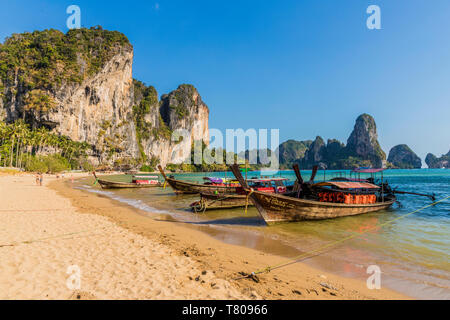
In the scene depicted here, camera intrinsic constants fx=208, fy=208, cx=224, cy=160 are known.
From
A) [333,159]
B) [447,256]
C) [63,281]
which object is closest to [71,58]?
Result: [63,281]

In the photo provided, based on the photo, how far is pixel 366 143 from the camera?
159875 mm

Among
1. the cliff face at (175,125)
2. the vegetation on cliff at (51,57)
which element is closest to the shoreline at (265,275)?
the vegetation on cliff at (51,57)

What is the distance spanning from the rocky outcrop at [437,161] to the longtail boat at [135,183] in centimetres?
22392

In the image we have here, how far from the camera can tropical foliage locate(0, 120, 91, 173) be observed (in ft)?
168

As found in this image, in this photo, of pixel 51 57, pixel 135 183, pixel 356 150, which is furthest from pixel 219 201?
pixel 356 150

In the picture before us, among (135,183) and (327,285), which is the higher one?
(327,285)

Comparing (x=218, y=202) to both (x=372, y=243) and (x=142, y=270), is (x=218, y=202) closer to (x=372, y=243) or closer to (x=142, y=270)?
(x=372, y=243)

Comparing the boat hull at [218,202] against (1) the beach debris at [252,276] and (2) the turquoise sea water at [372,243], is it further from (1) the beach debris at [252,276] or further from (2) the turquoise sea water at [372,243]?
(1) the beach debris at [252,276]

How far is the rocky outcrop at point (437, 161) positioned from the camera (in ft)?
534

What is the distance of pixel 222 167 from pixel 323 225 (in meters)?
126

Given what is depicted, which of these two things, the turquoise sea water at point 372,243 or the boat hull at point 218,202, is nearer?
the turquoise sea water at point 372,243

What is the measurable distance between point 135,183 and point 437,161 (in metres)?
231

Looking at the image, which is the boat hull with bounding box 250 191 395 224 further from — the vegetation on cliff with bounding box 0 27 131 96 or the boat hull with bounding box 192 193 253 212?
the vegetation on cliff with bounding box 0 27 131 96
